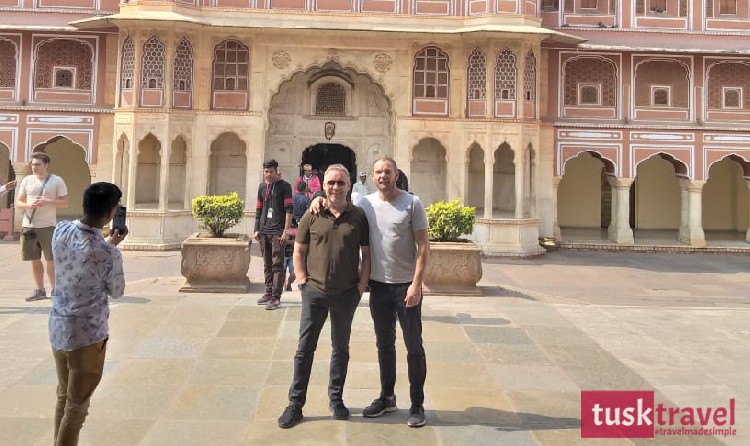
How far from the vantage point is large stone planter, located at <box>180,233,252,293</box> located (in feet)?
29.6

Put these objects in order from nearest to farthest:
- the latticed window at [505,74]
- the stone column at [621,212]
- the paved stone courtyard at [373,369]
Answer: the paved stone courtyard at [373,369]
the latticed window at [505,74]
the stone column at [621,212]

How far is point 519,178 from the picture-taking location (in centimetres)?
1650

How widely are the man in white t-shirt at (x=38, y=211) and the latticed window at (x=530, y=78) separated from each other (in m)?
11.9

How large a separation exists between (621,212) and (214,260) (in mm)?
13169

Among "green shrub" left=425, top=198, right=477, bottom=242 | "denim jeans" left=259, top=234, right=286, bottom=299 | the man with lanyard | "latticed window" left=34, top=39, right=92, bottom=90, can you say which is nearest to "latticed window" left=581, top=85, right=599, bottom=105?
"green shrub" left=425, top=198, right=477, bottom=242

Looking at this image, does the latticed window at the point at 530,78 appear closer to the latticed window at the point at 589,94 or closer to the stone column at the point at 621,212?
the latticed window at the point at 589,94

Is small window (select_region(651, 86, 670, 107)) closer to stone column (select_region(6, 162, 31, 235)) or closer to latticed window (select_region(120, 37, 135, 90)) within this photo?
latticed window (select_region(120, 37, 135, 90))

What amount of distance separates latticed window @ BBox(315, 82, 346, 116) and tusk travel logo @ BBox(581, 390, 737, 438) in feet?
45.1

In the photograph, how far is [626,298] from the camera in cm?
1059

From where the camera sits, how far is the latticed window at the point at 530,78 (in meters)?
16.4

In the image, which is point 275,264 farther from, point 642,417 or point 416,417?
point 642,417

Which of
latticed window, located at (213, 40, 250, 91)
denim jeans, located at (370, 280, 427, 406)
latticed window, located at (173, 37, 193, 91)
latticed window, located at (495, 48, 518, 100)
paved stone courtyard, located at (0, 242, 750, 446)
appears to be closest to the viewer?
paved stone courtyard, located at (0, 242, 750, 446)

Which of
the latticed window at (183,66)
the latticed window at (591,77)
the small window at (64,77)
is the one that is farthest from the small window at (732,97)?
the small window at (64,77)

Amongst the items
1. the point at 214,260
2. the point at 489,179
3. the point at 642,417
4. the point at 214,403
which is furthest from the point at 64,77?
the point at 642,417
